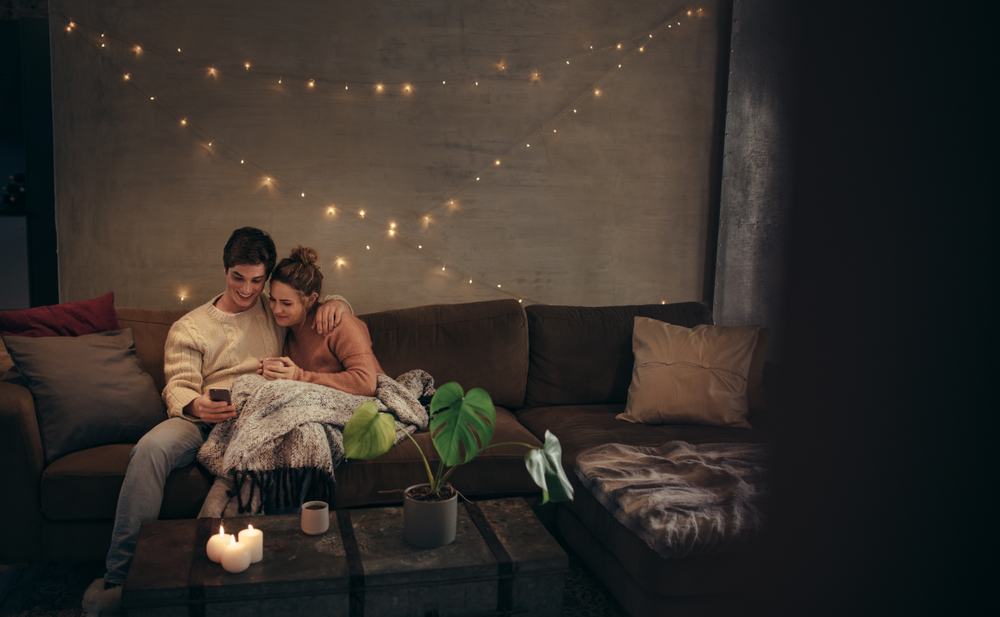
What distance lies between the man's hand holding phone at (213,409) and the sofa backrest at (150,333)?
1.16 ft

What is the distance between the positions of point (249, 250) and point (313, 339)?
0.37m

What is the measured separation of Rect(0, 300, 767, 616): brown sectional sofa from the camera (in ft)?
5.25

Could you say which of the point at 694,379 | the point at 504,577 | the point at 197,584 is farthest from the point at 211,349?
the point at 694,379

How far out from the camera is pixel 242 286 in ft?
6.86

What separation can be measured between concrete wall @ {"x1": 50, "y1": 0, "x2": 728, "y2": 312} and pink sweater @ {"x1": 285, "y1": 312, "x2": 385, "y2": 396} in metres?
0.57

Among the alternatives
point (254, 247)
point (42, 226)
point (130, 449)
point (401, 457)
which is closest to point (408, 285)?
point (254, 247)

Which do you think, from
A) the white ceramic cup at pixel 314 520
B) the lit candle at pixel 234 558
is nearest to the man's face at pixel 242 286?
the white ceramic cup at pixel 314 520

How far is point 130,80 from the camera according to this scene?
2.50 m

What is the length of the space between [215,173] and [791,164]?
2760 millimetres

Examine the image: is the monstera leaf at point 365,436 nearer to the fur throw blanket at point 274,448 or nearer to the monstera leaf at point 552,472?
the monstera leaf at point 552,472

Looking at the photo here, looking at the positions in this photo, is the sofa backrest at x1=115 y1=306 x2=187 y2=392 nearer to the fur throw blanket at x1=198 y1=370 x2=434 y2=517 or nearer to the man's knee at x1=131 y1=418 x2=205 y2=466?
the man's knee at x1=131 y1=418 x2=205 y2=466

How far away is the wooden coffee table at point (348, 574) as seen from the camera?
3.98ft

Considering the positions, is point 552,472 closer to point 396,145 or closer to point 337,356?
point 337,356

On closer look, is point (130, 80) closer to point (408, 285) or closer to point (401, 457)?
point (408, 285)
